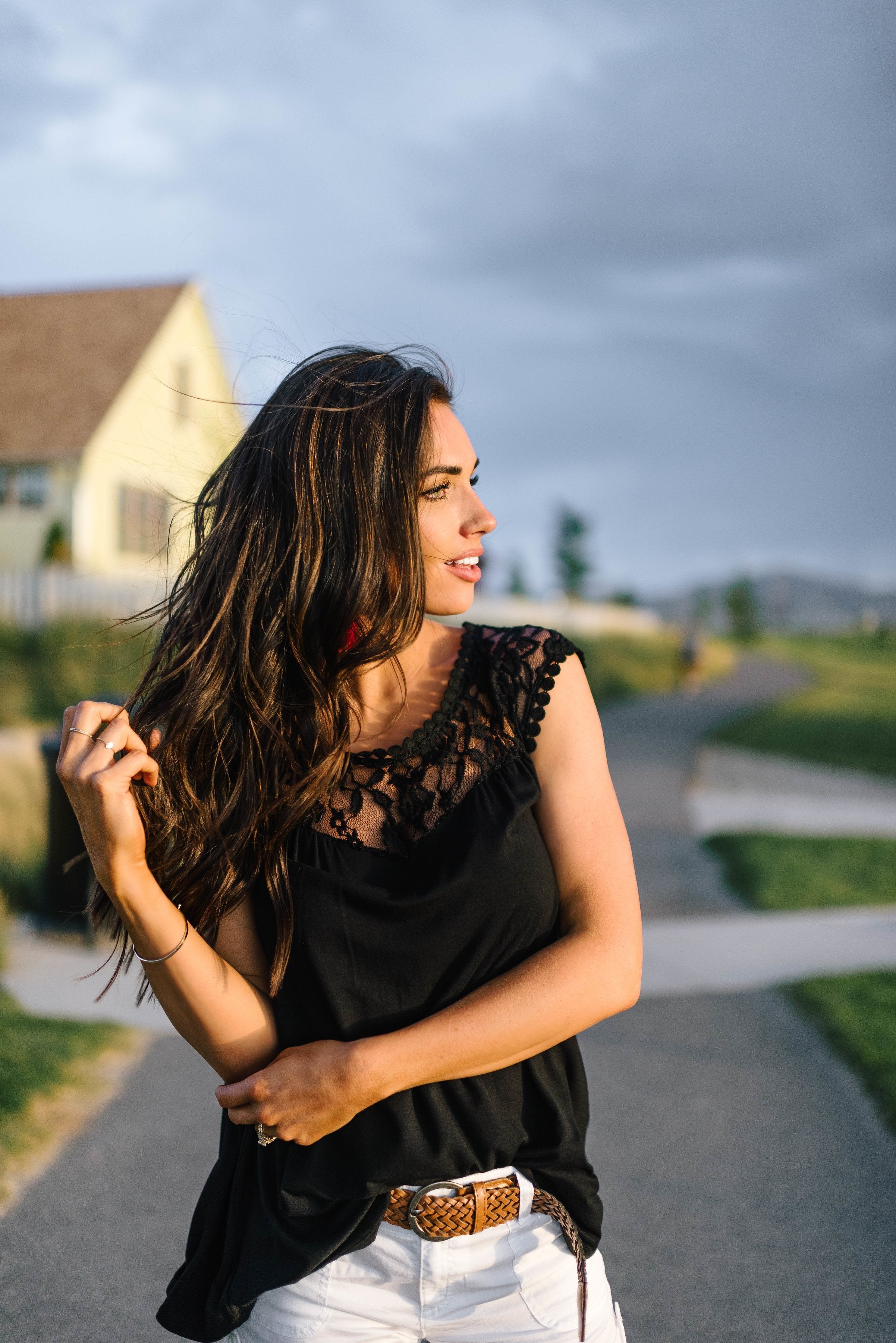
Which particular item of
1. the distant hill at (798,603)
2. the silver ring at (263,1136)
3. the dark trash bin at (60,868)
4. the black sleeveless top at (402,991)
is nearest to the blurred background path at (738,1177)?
the black sleeveless top at (402,991)

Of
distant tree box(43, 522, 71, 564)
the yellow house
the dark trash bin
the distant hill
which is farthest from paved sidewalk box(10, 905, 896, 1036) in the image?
the distant hill

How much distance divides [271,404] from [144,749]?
67 centimetres

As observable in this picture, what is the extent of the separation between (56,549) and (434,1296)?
20719 millimetres

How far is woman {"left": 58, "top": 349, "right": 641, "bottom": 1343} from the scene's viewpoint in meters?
1.71

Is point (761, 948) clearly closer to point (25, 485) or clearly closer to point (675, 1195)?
point (675, 1195)

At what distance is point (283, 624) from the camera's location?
6.55ft

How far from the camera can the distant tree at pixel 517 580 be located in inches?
3125

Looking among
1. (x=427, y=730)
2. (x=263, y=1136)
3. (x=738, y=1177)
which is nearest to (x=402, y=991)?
(x=263, y=1136)

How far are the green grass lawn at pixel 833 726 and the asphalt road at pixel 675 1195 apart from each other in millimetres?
11668

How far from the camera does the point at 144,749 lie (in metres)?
1.76

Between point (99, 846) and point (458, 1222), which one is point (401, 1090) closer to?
point (458, 1222)

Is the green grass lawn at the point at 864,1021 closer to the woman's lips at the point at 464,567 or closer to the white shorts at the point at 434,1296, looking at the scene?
the white shorts at the point at 434,1296

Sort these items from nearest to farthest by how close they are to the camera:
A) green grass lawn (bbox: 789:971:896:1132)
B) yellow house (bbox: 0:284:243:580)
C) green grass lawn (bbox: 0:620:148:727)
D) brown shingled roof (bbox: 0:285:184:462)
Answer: green grass lawn (bbox: 789:971:896:1132) → green grass lawn (bbox: 0:620:148:727) → yellow house (bbox: 0:284:243:580) → brown shingled roof (bbox: 0:285:184:462)

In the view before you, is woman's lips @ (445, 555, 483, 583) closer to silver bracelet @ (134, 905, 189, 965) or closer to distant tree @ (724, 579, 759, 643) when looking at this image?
silver bracelet @ (134, 905, 189, 965)
